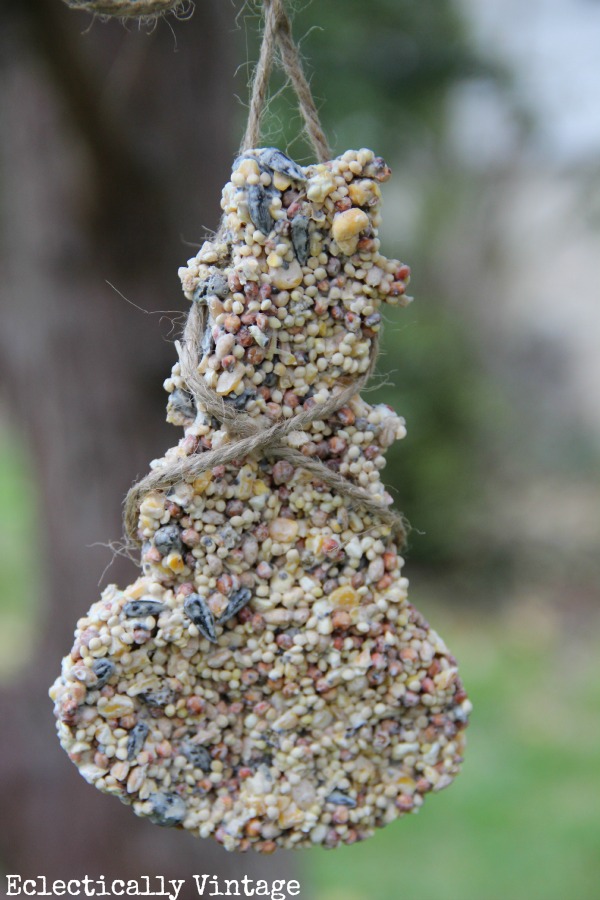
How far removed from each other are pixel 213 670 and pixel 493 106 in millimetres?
3059

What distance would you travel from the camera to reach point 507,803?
266 cm

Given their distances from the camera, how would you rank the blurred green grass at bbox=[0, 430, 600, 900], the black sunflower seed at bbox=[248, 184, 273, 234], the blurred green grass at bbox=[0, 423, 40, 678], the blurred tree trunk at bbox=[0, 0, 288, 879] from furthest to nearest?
1. the blurred green grass at bbox=[0, 423, 40, 678]
2. the blurred green grass at bbox=[0, 430, 600, 900]
3. the blurred tree trunk at bbox=[0, 0, 288, 879]
4. the black sunflower seed at bbox=[248, 184, 273, 234]

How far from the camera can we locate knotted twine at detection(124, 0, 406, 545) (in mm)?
718

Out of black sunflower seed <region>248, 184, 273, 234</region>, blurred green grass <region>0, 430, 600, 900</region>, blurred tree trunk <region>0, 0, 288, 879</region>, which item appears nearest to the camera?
black sunflower seed <region>248, 184, 273, 234</region>

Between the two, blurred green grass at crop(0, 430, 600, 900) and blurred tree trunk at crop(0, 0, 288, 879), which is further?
blurred green grass at crop(0, 430, 600, 900)

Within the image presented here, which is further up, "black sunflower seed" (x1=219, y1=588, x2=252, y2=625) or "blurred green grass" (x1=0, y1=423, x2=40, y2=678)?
"blurred green grass" (x1=0, y1=423, x2=40, y2=678)

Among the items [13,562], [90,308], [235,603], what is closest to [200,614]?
[235,603]

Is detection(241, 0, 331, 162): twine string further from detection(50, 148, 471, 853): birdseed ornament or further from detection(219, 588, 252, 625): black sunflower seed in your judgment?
detection(219, 588, 252, 625): black sunflower seed

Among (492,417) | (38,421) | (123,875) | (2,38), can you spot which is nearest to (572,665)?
(492,417)

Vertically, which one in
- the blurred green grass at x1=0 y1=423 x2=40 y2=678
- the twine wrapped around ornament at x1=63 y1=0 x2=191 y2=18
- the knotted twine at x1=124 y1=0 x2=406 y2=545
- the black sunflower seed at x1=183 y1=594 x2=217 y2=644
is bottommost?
the black sunflower seed at x1=183 y1=594 x2=217 y2=644

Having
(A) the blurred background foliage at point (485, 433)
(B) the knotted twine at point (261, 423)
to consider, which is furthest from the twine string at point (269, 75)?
(A) the blurred background foliage at point (485, 433)

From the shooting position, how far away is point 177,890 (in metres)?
1.71

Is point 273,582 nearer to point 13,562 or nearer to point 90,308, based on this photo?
point 90,308

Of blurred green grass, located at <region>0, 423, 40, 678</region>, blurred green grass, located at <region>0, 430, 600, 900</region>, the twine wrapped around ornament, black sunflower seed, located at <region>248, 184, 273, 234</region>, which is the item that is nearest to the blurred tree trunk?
blurred green grass, located at <region>0, 430, 600, 900</region>
